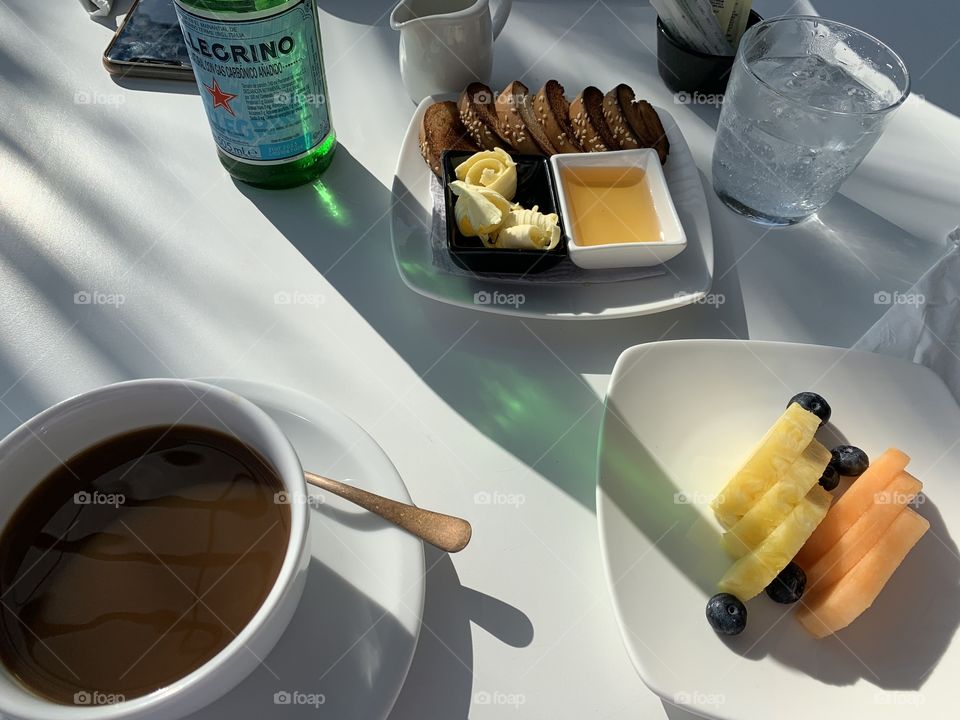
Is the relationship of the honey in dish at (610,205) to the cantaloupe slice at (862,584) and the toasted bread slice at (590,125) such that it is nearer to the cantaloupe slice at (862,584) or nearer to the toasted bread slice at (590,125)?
the toasted bread slice at (590,125)

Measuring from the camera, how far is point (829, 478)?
66cm

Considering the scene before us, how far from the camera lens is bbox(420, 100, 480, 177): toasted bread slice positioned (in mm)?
894

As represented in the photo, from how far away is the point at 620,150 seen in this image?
2.93 ft

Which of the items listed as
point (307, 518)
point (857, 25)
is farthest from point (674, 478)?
point (857, 25)

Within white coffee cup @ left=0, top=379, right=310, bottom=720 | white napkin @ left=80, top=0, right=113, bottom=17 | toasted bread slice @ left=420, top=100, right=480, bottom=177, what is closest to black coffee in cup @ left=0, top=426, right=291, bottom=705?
white coffee cup @ left=0, top=379, right=310, bottom=720

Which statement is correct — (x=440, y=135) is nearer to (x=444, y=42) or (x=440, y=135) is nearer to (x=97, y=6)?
(x=444, y=42)

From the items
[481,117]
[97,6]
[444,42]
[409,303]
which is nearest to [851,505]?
[409,303]

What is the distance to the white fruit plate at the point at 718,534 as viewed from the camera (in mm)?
565

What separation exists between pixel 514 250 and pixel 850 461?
375mm

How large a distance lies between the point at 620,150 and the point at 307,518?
2.04 feet

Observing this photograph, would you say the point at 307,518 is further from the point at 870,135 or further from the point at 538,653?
the point at 870,135

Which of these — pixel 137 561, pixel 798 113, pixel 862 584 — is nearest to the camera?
pixel 137 561

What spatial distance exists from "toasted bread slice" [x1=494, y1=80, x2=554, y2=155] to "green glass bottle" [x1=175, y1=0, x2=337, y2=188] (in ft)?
0.69

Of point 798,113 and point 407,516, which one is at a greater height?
→ point 798,113
